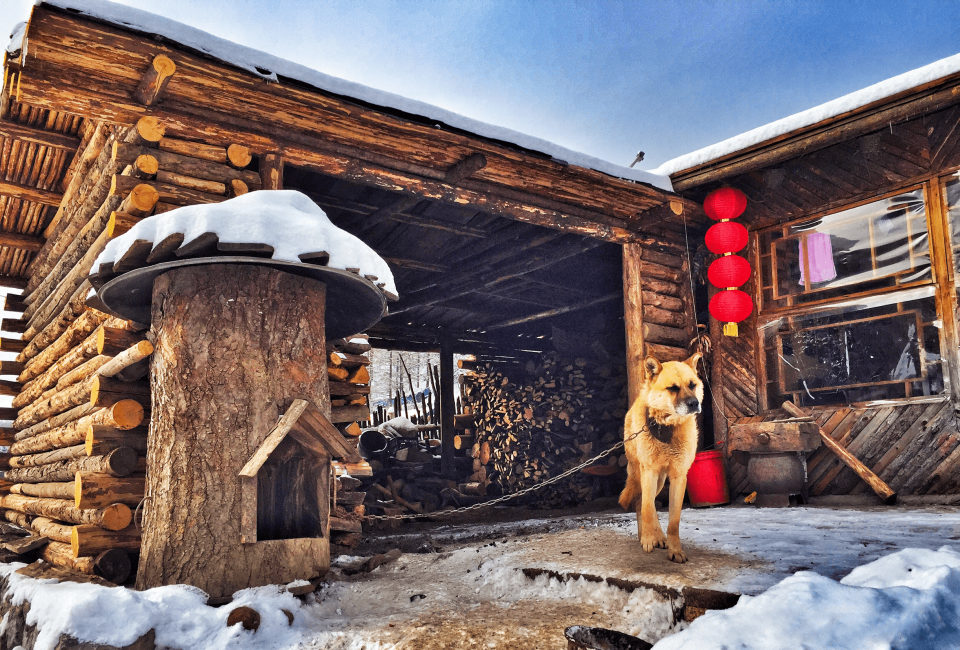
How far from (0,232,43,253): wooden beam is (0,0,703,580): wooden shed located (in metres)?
0.02

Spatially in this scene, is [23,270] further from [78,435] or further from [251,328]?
[251,328]

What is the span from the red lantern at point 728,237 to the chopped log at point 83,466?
20.9 feet

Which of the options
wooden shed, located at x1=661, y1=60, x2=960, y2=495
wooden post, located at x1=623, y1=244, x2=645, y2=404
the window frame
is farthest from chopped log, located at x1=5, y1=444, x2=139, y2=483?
the window frame

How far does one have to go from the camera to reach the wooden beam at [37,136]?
20.3 feet

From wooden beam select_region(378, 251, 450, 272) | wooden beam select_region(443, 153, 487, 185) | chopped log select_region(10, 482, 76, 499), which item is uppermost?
wooden beam select_region(443, 153, 487, 185)

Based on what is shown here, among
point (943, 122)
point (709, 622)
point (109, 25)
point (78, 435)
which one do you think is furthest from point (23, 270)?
point (943, 122)

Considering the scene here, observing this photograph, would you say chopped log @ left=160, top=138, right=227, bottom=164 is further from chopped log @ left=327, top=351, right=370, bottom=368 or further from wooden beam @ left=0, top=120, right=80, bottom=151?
wooden beam @ left=0, top=120, right=80, bottom=151

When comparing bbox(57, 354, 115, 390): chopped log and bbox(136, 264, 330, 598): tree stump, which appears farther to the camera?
bbox(57, 354, 115, 390): chopped log

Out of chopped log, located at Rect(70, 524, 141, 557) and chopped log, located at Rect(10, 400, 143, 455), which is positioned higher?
chopped log, located at Rect(10, 400, 143, 455)

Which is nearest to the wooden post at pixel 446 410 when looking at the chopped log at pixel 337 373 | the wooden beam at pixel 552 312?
the wooden beam at pixel 552 312

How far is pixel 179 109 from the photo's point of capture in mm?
5352

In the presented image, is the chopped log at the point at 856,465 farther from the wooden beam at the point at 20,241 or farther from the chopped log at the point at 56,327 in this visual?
the wooden beam at the point at 20,241

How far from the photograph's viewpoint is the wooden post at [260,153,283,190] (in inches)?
225

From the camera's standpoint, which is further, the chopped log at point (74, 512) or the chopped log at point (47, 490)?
the chopped log at point (47, 490)
